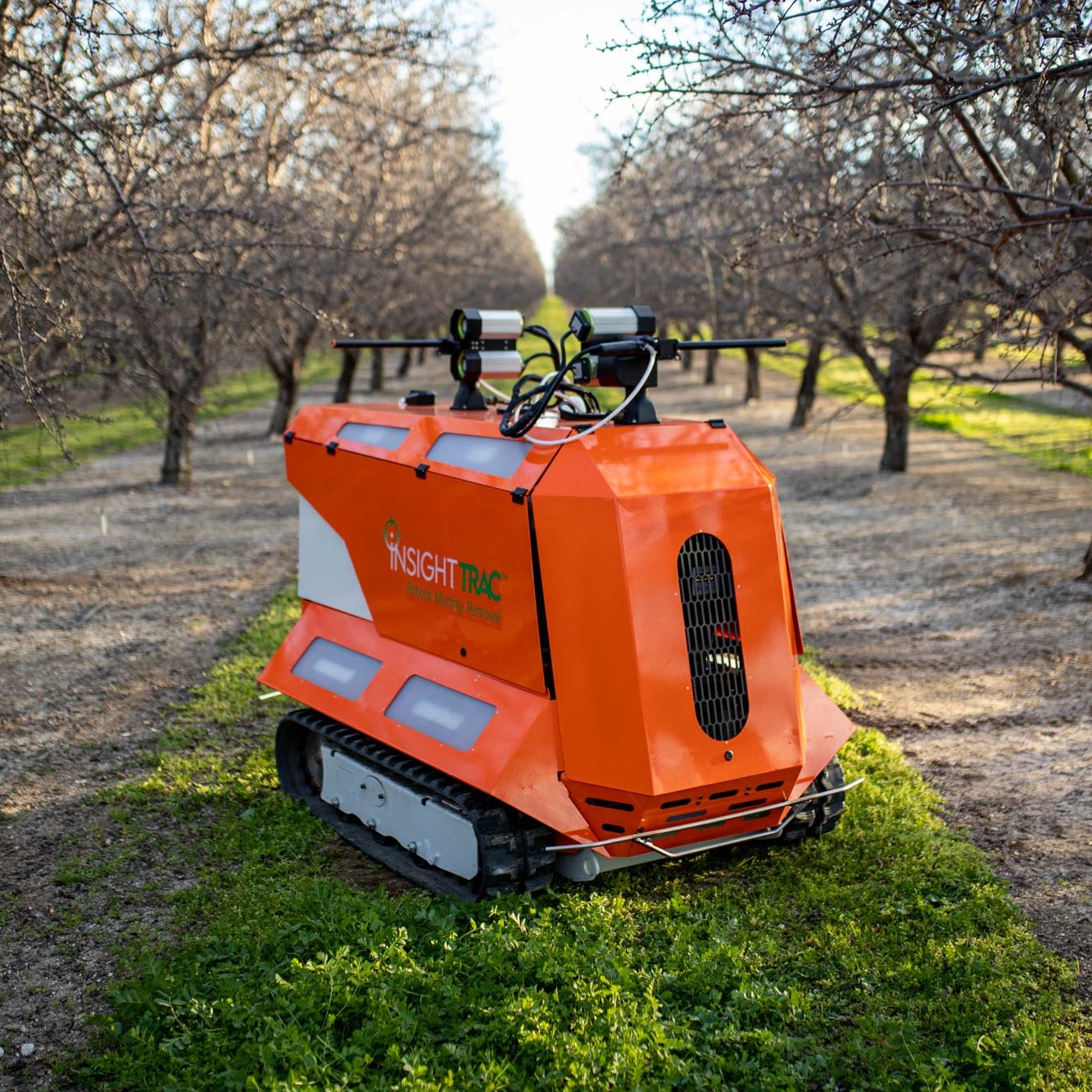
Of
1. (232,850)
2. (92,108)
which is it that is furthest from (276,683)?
(92,108)

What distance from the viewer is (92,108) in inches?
356

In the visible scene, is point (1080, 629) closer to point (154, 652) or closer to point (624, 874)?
point (624, 874)

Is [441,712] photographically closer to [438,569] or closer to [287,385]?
[438,569]

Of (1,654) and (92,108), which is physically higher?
(92,108)

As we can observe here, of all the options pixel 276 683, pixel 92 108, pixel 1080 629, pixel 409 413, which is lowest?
pixel 1080 629

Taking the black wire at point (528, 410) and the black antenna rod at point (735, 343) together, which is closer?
the black wire at point (528, 410)

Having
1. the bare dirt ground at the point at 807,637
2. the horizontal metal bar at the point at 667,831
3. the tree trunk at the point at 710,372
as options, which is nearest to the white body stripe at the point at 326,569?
the bare dirt ground at the point at 807,637

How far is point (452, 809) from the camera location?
529cm

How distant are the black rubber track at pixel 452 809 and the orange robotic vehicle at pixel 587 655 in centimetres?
1

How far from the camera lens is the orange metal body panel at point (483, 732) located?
16.3 feet

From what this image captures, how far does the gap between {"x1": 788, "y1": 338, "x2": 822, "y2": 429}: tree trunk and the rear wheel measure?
56.4ft

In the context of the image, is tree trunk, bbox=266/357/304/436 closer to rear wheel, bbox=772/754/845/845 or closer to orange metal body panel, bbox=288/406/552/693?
orange metal body panel, bbox=288/406/552/693

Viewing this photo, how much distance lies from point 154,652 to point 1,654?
1.20 metres

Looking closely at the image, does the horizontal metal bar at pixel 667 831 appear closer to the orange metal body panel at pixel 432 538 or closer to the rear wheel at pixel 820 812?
the rear wheel at pixel 820 812
